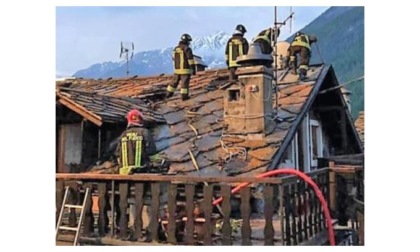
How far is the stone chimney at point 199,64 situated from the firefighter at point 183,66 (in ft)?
0.06

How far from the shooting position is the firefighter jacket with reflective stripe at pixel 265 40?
338 centimetres

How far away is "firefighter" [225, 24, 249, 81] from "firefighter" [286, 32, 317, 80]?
0.26 m

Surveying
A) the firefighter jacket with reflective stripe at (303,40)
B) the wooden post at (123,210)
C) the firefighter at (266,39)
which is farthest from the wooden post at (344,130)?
the wooden post at (123,210)

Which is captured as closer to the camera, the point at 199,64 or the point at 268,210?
the point at 268,210

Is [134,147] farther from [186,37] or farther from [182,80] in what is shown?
[186,37]

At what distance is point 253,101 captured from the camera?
3.41 meters

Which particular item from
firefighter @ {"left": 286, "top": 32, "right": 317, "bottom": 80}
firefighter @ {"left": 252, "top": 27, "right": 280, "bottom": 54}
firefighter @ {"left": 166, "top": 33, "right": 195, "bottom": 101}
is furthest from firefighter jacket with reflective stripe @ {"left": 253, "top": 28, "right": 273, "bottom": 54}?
Answer: firefighter @ {"left": 166, "top": 33, "right": 195, "bottom": 101}

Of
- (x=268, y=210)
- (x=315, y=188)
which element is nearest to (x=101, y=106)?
(x=268, y=210)

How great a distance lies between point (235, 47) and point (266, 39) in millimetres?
165

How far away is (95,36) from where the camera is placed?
3.36m
